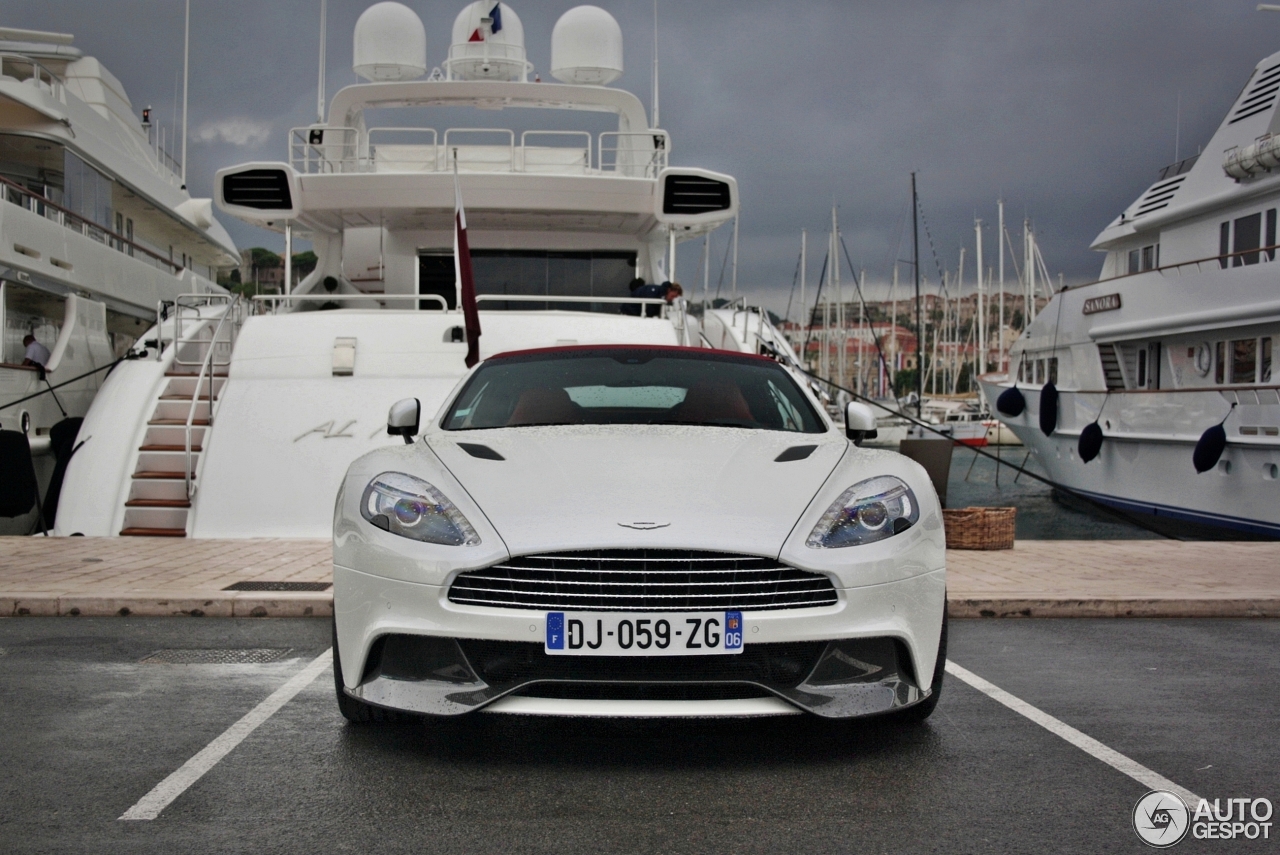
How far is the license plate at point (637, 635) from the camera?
10.9 feet

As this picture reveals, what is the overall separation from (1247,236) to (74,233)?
63.8 feet

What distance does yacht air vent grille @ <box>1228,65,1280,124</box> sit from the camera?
20.1 meters

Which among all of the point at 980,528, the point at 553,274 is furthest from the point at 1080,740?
the point at 553,274

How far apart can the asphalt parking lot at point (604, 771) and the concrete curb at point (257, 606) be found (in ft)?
4.36

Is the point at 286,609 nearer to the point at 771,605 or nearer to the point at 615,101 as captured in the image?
the point at 771,605

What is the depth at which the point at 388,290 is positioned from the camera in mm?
15344

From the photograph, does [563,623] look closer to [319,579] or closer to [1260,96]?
[319,579]

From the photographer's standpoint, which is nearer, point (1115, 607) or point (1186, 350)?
point (1115, 607)

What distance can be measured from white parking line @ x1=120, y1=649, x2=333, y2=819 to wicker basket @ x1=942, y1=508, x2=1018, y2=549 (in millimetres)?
6239

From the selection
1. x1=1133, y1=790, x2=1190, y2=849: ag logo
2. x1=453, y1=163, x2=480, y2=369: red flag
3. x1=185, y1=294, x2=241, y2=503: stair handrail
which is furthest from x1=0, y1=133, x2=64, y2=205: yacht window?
x1=1133, y1=790, x2=1190, y2=849: ag logo

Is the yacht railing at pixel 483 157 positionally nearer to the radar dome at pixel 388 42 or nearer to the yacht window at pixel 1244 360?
the radar dome at pixel 388 42

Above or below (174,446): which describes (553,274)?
above

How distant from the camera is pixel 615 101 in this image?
16.6 metres

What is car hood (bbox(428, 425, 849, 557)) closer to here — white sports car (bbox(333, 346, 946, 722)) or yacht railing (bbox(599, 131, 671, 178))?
white sports car (bbox(333, 346, 946, 722))
